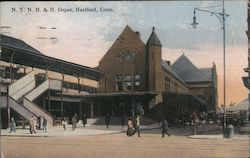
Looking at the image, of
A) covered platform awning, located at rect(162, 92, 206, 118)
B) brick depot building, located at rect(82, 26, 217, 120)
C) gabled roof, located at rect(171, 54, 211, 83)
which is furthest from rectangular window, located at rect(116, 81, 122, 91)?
gabled roof, located at rect(171, 54, 211, 83)

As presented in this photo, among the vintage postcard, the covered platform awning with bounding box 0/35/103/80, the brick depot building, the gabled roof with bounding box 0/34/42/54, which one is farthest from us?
the brick depot building

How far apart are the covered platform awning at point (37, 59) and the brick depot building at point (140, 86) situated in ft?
1.38

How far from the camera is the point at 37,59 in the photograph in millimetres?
17828

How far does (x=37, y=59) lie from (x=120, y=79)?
2.15 metres

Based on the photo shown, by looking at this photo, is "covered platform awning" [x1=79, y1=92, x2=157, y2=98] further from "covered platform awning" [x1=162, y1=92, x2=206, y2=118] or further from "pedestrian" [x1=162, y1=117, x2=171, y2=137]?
"pedestrian" [x1=162, y1=117, x2=171, y2=137]

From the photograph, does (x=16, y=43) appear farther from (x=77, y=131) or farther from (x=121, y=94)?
(x=121, y=94)

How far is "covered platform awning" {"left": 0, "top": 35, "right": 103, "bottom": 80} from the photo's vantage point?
17.6m

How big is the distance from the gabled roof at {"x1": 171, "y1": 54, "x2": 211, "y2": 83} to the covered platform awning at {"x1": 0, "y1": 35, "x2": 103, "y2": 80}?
2075mm

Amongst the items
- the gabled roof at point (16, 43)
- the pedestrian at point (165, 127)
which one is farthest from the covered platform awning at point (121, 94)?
the gabled roof at point (16, 43)

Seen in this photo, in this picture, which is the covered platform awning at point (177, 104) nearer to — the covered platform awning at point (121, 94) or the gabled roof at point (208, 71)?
the covered platform awning at point (121, 94)

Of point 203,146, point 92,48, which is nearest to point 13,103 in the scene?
point 92,48

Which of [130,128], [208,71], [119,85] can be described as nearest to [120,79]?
[119,85]

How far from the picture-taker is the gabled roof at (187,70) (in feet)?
57.9

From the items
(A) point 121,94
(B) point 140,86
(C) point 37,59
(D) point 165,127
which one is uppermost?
(C) point 37,59
